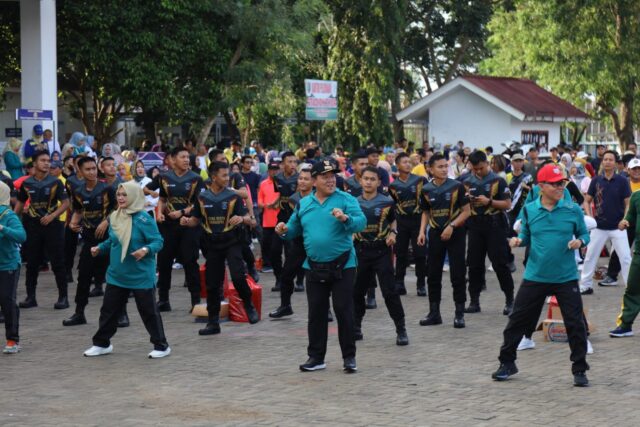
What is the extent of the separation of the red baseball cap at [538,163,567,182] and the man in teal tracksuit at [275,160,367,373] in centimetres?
155

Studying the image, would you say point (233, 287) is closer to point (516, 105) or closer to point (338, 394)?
point (338, 394)

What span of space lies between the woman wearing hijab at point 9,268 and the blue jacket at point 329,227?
2.98 m

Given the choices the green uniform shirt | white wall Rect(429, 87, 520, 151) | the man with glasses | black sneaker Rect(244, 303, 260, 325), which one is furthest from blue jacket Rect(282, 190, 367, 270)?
white wall Rect(429, 87, 520, 151)

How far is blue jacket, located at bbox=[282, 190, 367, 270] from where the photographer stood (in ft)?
32.0

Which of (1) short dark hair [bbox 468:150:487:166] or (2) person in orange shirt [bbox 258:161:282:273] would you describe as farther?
(2) person in orange shirt [bbox 258:161:282:273]

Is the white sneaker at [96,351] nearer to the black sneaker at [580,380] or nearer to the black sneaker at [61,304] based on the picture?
the black sneaker at [61,304]

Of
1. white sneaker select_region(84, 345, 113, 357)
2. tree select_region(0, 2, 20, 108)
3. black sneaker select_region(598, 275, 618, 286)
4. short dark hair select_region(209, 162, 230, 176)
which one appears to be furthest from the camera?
tree select_region(0, 2, 20, 108)

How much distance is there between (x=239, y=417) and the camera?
27.0 feet

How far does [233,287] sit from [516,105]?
99.3ft

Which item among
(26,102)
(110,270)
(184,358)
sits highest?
(26,102)

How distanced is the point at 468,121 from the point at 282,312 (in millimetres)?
31321

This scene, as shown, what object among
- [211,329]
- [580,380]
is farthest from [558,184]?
[211,329]

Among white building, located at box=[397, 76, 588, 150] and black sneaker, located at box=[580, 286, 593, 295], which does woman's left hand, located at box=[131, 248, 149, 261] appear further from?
white building, located at box=[397, 76, 588, 150]

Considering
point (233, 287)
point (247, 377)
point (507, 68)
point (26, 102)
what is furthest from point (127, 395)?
point (507, 68)
